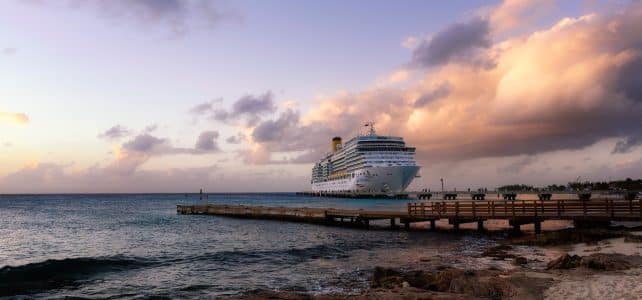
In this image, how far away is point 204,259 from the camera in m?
23.5

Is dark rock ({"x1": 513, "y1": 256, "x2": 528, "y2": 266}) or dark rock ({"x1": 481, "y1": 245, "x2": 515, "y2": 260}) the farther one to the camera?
dark rock ({"x1": 481, "y1": 245, "x2": 515, "y2": 260})

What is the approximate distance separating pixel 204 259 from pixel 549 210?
22633 millimetres

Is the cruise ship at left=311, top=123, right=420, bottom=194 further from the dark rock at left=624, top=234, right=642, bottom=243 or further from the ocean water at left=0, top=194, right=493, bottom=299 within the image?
the dark rock at left=624, top=234, right=642, bottom=243

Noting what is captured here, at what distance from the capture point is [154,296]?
15211mm

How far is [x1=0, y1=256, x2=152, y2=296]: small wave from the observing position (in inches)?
672

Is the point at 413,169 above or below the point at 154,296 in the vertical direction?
above

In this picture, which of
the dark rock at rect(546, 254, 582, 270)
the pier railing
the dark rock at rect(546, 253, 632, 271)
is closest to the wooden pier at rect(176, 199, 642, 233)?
the pier railing

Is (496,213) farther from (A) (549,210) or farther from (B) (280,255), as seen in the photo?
(B) (280,255)

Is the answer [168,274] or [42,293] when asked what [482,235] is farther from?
[42,293]

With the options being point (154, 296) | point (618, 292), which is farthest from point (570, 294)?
point (154, 296)

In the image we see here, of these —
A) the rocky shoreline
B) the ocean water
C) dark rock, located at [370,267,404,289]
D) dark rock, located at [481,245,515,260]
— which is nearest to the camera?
the rocky shoreline

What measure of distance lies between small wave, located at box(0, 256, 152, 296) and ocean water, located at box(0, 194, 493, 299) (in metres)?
0.04

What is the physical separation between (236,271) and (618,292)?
14.1 m

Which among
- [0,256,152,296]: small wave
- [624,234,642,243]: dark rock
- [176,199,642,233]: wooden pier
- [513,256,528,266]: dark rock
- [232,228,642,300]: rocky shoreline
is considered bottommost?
[0,256,152,296]: small wave
